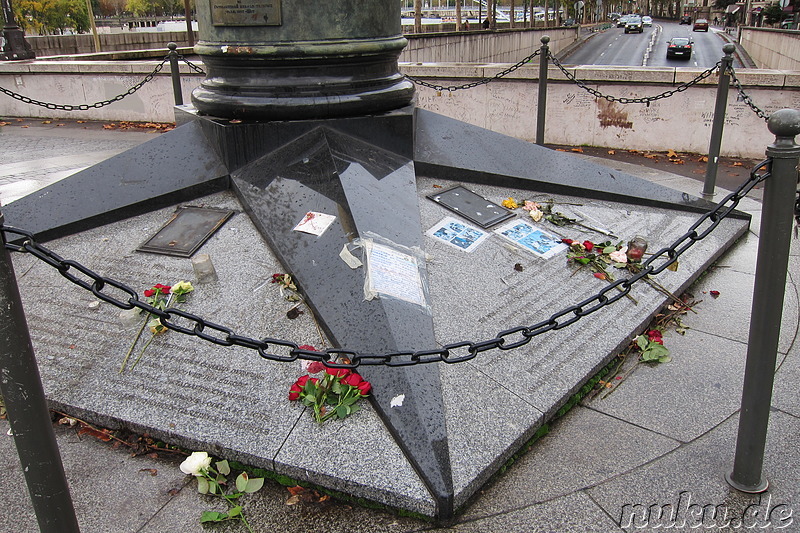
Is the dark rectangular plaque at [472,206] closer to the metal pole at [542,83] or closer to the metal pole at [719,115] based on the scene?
the metal pole at [719,115]

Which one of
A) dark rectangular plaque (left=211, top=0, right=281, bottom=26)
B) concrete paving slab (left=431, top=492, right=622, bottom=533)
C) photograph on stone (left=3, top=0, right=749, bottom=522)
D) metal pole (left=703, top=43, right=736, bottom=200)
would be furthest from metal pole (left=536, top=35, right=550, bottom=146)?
concrete paving slab (left=431, top=492, right=622, bottom=533)

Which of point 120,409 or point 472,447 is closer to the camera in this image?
point 472,447

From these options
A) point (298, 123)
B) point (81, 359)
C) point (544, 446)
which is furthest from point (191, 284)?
point (544, 446)

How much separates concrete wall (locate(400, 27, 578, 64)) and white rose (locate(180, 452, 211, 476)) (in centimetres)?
1310

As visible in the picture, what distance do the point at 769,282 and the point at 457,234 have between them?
2265 mm

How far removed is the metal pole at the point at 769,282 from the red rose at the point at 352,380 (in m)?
1.64

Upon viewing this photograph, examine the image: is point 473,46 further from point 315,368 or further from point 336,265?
point 315,368

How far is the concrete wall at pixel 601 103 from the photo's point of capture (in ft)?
27.8

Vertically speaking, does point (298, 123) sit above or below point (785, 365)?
above

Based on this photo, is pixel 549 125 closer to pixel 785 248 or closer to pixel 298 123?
pixel 298 123

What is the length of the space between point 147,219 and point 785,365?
163 inches

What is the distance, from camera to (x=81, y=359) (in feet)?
11.3

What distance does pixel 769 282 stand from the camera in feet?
8.02

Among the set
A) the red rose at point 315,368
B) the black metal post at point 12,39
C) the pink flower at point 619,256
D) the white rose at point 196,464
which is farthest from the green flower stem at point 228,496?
the black metal post at point 12,39
